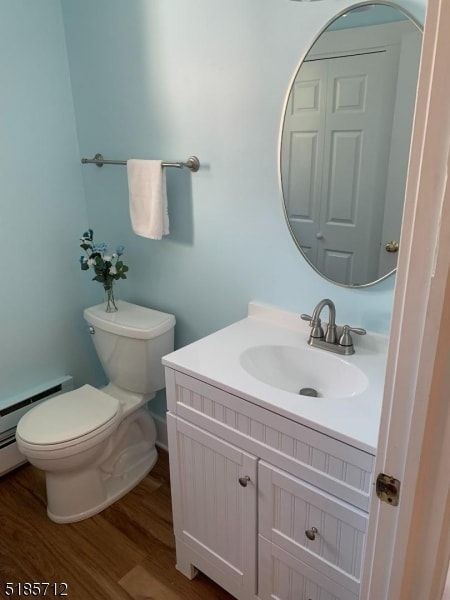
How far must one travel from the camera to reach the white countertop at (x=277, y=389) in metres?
1.04

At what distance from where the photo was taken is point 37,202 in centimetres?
204

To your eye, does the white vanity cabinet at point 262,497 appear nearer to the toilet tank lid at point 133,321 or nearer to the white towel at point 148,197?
the toilet tank lid at point 133,321

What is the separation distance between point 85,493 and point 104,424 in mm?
345

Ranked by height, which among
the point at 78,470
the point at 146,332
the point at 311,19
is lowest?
the point at 78,470

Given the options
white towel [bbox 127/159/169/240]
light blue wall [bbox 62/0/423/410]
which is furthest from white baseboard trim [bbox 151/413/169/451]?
white towel [bbox 127/159/169/240]

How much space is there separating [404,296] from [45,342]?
1963 millimetres

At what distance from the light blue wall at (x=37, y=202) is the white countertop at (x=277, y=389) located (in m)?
1.04

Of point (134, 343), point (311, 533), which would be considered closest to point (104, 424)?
point (134, 343)

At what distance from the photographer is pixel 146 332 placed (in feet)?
5.94

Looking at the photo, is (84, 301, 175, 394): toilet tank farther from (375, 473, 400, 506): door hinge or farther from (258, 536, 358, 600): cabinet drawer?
(375, 473, 400, 506): door hinge

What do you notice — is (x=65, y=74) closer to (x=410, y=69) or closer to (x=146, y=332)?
(x=146, y=332)

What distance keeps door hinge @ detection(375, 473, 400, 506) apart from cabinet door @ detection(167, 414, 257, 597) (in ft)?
1.85

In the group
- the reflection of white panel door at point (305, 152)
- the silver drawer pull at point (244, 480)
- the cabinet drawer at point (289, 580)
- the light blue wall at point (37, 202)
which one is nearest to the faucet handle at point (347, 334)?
the reflection of white panel door at point (305, 152)

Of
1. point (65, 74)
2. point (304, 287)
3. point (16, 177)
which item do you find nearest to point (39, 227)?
point (16, 177)
